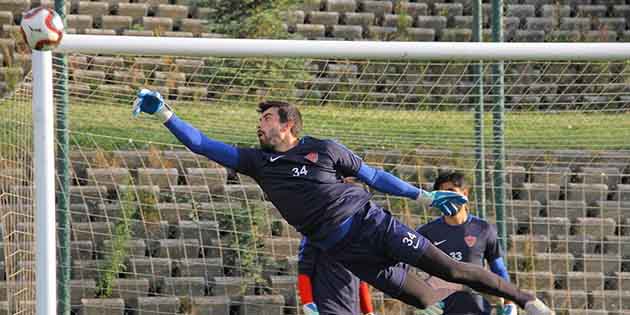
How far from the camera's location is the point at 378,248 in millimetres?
6402

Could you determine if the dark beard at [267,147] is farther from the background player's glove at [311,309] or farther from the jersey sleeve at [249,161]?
the background player's glove at [311,309]

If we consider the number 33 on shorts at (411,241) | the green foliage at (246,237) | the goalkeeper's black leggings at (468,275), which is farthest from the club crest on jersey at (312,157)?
the green foliage at (246,237)

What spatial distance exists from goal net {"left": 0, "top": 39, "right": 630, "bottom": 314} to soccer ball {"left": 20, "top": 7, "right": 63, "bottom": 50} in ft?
6.20

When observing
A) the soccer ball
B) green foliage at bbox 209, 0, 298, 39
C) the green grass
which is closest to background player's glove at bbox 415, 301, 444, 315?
the green grass

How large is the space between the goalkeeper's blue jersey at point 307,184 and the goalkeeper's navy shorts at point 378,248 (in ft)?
0.28

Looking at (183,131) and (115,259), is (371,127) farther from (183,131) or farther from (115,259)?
(183,131)

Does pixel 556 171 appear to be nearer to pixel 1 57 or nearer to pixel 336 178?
pixel 336 178

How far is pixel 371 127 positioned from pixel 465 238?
5.29ft

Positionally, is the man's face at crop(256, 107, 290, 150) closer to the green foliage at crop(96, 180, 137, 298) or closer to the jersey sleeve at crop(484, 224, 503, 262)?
the jersey sleeve at crop(484, 224, 503, 262)

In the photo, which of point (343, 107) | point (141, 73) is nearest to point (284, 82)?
point (343, 107)

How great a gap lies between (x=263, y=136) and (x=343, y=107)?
217 centimetres

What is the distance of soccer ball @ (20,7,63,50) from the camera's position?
18.9 ft

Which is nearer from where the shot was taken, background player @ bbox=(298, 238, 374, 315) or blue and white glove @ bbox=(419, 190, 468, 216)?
blue and white glove @ bbox=(419, 190, 468, 216)

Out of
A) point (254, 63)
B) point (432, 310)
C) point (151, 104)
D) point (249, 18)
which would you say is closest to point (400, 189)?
point (432, 310)
